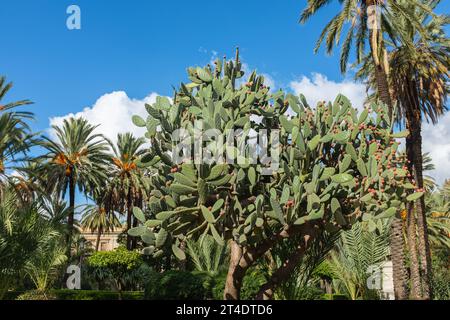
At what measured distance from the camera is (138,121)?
8.92m

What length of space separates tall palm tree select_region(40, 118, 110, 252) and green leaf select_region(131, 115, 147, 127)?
19.7m

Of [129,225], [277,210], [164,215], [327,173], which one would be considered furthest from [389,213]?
[129,225]

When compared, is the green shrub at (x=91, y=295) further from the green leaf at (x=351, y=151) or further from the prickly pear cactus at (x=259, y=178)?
the green leaf at (x=351, y=151)

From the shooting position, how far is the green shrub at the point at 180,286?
47.5 feet

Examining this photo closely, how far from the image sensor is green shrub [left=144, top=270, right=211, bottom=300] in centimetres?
1449

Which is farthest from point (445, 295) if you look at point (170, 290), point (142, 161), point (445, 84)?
point (142, 161)

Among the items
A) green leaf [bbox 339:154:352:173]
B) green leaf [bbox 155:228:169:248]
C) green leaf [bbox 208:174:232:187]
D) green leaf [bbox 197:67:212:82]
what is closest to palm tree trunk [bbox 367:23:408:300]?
green leaf [bbox 339:154:352:173]

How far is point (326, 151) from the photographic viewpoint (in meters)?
9.55

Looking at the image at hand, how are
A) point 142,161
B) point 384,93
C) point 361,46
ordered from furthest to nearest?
point 361,46 < point 384,93 < point 142,161

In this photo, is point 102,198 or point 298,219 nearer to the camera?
point 298,219

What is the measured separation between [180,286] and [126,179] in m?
17.3

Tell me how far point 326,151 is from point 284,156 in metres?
1.18

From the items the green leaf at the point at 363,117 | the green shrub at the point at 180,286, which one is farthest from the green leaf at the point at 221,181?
the green shrub at the point at 180,286
